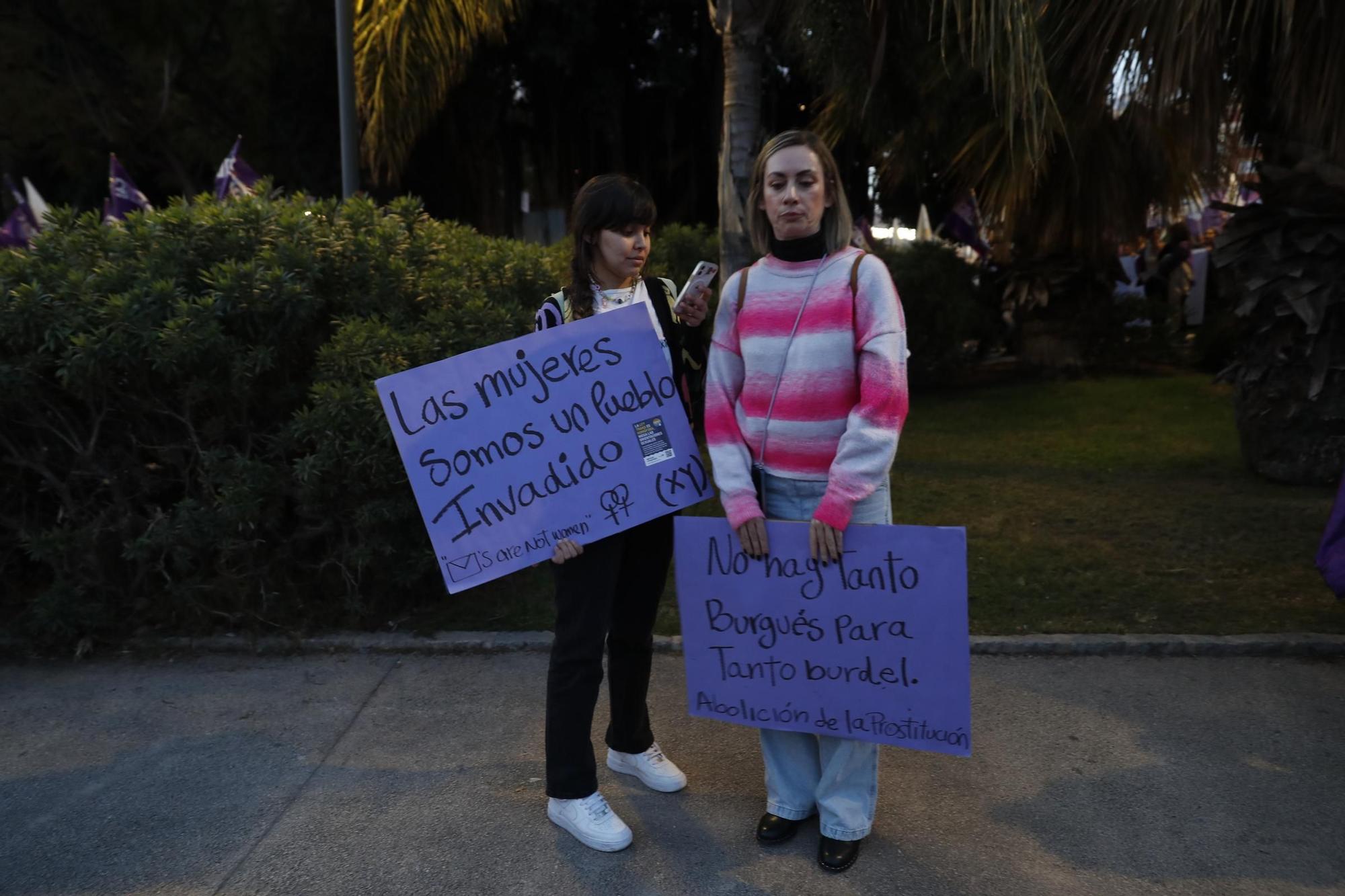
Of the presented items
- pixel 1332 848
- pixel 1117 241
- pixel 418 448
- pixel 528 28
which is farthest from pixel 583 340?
pixel 528 28

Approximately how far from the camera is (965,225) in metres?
13.9

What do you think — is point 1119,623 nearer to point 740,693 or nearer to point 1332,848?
point 1332,848

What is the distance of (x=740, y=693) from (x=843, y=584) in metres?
0.48

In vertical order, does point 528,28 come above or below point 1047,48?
above

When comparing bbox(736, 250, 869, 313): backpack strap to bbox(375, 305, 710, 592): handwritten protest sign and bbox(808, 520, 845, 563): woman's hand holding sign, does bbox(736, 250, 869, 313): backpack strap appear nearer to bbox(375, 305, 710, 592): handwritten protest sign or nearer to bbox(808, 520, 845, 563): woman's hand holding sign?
bbox(375, 305, 710, 592): handwritten protest sign

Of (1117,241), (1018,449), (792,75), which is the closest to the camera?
(1018,449)

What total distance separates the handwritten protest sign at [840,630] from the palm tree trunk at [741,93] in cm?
399

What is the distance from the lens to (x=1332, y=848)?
304cm

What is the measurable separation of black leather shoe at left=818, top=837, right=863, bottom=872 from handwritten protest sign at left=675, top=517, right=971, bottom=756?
293 mm

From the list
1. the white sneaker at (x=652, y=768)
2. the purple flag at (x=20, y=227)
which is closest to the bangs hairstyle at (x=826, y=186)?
the white sneaker at (x=652, y=768)

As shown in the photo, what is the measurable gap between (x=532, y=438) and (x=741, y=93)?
163 inches

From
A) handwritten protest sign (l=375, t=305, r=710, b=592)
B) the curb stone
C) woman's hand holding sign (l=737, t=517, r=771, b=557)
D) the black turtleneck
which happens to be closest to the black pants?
handwritten protest sign (l=375, t=305, r=710, b=592)

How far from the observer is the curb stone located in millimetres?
4375

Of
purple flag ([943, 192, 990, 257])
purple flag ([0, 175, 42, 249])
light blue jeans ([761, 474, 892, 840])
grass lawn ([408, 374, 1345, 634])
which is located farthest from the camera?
purple flag ([943, 192, 990, 257])
